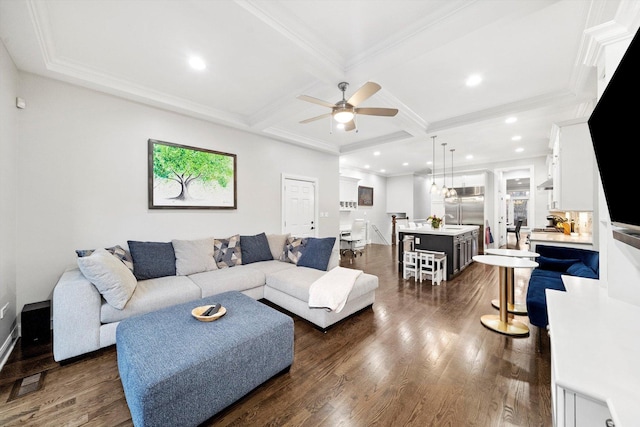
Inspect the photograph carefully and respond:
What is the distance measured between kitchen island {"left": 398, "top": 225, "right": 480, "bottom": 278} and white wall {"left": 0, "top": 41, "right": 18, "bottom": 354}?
538 cm

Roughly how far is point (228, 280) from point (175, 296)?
0.61m

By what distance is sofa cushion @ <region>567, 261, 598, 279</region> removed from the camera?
2.39 metres

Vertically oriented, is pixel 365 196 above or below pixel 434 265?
above

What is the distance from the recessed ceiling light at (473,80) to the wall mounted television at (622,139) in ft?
6.10

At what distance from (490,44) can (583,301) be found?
2.28 metres

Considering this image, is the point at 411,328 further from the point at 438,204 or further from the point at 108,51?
the point at 438,204

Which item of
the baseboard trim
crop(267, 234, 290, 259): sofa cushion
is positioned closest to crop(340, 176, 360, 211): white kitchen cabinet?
crop(267, 234, 290, 259): sofa cushion

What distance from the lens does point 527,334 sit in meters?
2.47

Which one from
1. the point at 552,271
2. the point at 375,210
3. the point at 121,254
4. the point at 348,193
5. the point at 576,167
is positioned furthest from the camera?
the point at 375,210

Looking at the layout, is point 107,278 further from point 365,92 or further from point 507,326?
point 507,326

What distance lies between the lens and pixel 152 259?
9.75 ft

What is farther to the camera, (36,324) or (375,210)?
(375,210)

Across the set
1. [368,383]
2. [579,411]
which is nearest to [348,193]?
[368,383]

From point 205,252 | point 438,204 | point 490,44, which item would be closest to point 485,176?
point 438,204
